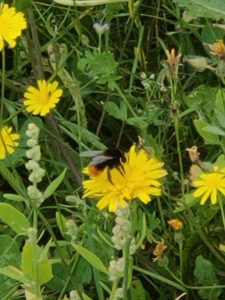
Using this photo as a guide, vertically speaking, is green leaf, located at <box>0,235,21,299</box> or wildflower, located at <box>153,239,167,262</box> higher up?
green leaf, located at <box>0,235,21,299</box>

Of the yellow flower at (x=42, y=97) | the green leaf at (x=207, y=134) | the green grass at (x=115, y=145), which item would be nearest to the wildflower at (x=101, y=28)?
the green grass at (x=115, y=145)

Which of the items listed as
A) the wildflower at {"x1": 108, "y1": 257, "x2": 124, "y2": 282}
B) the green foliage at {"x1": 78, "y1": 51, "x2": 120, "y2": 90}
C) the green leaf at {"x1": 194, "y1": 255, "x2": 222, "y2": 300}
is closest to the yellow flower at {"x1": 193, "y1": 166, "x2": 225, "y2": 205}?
the green leaf at {"x1": 194, "y1": 255, "x2": 222, "y2": 300}

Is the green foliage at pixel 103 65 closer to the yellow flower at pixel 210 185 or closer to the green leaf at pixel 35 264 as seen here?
the yellow flower at pixel 210 185

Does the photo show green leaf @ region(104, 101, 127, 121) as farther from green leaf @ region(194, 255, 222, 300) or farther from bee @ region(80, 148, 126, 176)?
bee @ region(80, 148, 126, 176)

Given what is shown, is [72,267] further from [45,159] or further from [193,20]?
[193,20]

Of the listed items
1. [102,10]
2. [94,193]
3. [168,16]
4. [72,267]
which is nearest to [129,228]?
[94,193]

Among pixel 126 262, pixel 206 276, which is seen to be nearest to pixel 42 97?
pixel 206 276
